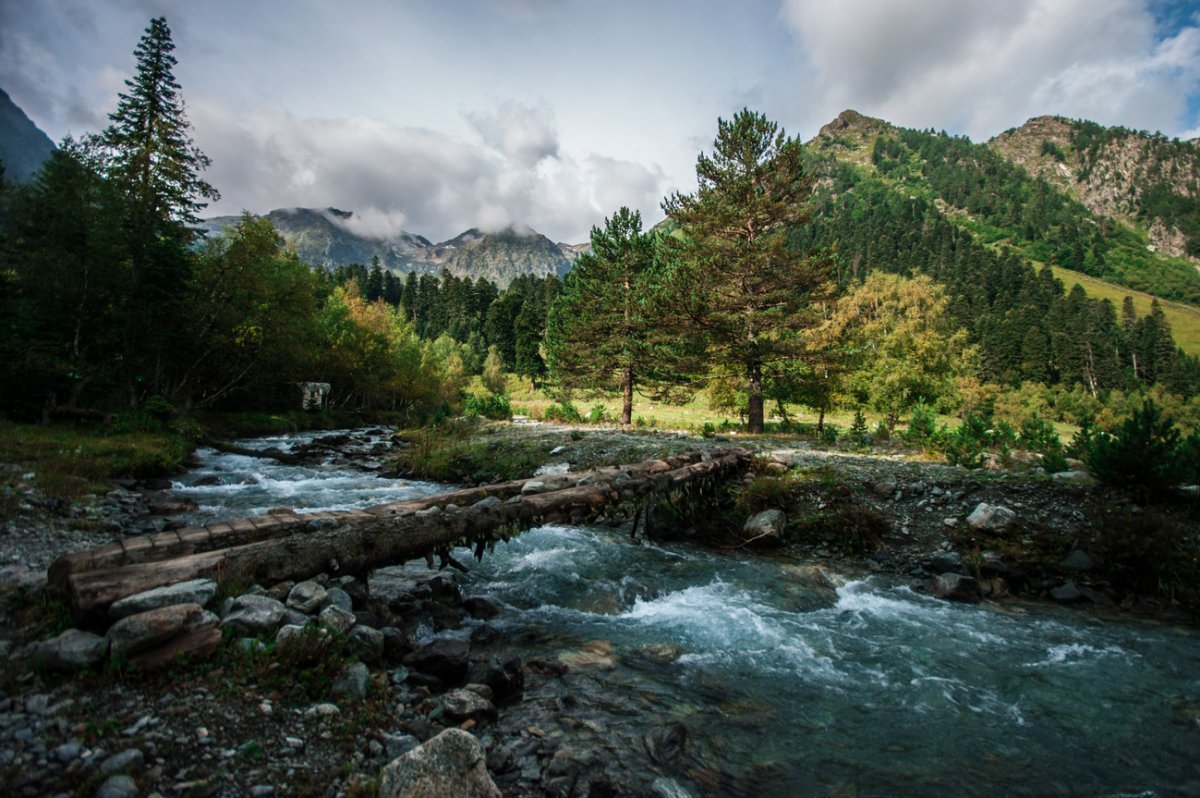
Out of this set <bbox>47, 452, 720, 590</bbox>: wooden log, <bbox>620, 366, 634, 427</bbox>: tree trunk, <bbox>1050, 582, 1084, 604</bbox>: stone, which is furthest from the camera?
<bbox>620, 366, 634, 427</bbox>: tree trunk

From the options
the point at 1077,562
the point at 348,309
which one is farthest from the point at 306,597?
the point at 348,309

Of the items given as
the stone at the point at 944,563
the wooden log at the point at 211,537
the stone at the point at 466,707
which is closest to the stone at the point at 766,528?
the stone at the point at 944,563

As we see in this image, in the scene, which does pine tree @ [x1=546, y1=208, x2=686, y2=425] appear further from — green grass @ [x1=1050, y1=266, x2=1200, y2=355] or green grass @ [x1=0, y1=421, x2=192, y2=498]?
green grass @ [x1=1050, y1=266, x2=1200, y2=355]

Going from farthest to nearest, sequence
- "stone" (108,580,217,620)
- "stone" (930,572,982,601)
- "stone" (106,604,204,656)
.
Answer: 1. "stone" (930,572,982,601)
2. "stone" (108,580,217,620)
3. "stone" (106,604,204,656)

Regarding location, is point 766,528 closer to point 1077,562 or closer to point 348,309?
point 1077,562

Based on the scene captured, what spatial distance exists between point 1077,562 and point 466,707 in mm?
9904

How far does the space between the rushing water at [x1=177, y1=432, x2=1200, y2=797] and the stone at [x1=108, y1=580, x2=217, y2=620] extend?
3204mm

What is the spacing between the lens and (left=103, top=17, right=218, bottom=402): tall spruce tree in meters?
22.8

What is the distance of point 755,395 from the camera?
2272 centimetres

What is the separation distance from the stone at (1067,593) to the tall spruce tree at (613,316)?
20.5 meters

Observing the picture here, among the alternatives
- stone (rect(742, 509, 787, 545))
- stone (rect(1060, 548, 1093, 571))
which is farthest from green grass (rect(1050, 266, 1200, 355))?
stone (rect(742, 509, 787, 545))

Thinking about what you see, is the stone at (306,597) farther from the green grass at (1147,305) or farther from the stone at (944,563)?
the green grass at (1147,305)

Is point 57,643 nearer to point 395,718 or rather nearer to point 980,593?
point 395,718

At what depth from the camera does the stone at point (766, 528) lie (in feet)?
33.9
